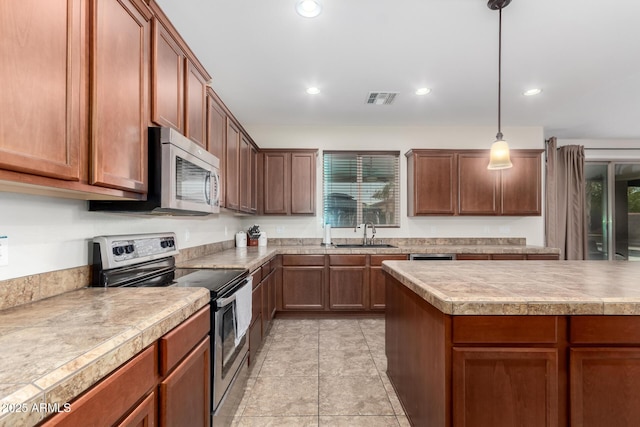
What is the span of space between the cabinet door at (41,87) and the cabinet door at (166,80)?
0.47m

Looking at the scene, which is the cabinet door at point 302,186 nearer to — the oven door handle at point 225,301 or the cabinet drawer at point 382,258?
the cabinet drawer at point 382,258

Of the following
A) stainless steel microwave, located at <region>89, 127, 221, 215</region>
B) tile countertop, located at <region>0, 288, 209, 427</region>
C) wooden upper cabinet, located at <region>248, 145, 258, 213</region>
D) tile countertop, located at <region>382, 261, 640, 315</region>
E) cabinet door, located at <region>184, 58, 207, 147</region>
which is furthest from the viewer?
wooden upper cabinet, located at <region>248, 145, 258, 213</region>

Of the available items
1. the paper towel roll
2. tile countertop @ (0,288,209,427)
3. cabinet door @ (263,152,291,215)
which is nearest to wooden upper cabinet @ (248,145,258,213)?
cabinet door @ (263,152,291,215)

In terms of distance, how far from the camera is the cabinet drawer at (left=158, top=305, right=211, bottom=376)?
42.1 inches

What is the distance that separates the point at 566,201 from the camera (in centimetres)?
495

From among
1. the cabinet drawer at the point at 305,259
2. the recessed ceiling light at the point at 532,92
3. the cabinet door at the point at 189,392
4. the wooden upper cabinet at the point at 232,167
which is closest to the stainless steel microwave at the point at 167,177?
the cabinet door at the point at 189,392

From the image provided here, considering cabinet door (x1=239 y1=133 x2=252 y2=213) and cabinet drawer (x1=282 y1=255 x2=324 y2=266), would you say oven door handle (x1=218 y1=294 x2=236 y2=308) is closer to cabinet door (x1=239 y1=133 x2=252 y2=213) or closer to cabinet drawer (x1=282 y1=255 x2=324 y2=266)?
cabinet door (x1=239 y1=133 x2=252 y2=213)

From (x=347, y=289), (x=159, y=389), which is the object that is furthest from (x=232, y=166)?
(x=159, y=389)

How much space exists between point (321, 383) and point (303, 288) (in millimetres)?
1590

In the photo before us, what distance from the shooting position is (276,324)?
3723 millimetres

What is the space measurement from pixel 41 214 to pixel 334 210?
139 inches

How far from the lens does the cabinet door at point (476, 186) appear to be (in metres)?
4.22

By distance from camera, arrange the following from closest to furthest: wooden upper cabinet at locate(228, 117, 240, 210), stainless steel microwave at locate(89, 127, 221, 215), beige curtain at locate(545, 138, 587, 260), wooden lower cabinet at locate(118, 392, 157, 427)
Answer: wooden lower cabinet at locate(118, 392, 157, 427) → stainless steel microwave at locate(89, 127, 221, 215) → wooden upper cabinet at locate(228, 117, 240, 210) → beige curtain at locate(545, 138, 587, 260)

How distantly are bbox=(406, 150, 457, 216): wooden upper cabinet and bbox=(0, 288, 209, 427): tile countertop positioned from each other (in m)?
3.49
